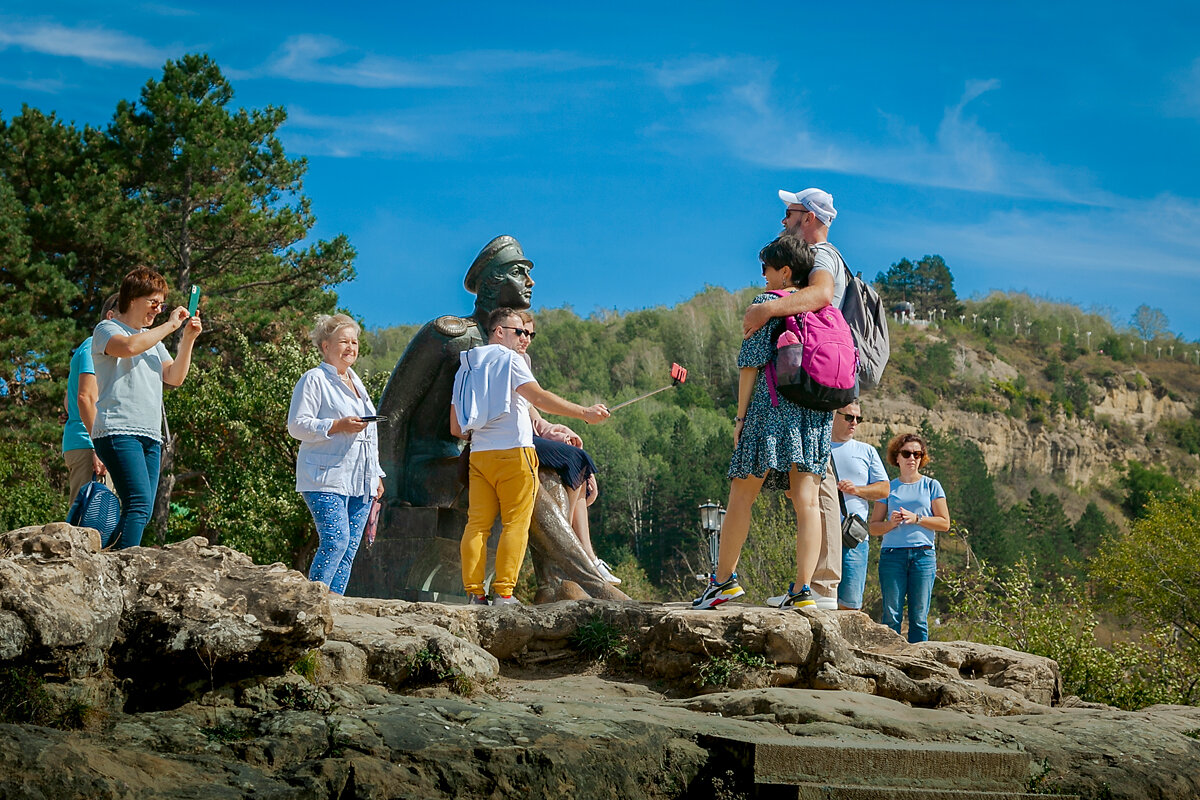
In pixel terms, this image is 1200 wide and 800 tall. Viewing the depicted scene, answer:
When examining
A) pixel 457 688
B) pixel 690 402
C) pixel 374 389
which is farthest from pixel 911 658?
pixel 690 402

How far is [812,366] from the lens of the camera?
5641mm

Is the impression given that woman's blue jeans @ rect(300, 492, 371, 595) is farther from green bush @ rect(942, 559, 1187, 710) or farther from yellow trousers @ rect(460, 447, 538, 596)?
green bush @ rect(942, 559, 1187, 710)

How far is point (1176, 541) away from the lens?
28.0 meters

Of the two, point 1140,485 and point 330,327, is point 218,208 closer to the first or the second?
point 330,327

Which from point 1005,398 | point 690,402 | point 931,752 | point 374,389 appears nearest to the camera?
point 931,752

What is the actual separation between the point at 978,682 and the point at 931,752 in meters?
1.90

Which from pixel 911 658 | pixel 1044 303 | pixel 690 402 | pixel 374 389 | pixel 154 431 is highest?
pixel 1044 303

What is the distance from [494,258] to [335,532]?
2575mm

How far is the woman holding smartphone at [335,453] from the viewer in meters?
6.06

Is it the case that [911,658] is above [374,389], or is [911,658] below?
below

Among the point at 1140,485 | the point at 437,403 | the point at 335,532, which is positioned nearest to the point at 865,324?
the point at 437,403

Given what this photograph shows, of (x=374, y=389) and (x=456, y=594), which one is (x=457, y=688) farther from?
(x=374, y=389)

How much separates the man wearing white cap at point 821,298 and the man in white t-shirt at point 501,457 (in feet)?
3.54

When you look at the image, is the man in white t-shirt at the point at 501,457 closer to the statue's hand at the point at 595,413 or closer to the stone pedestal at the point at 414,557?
the statue's hand at the point at 595,413
